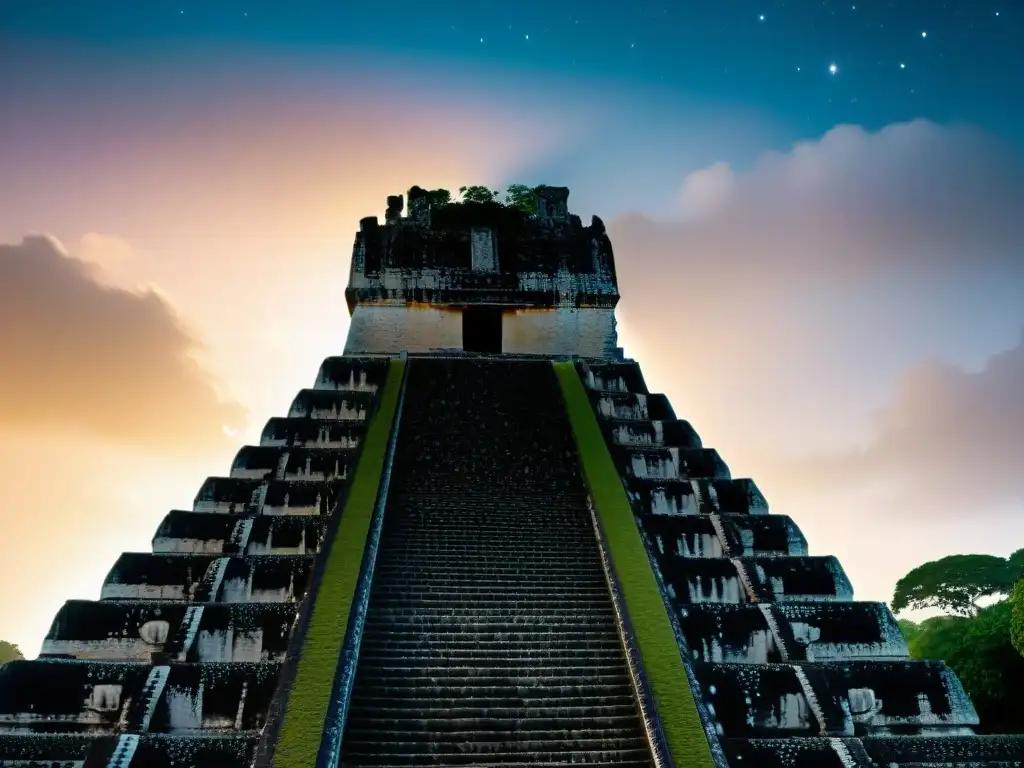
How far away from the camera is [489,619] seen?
18.7ft

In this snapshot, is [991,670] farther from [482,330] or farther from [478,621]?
[482,330]

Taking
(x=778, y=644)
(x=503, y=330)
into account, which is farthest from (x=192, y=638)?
(x=503, y=330)

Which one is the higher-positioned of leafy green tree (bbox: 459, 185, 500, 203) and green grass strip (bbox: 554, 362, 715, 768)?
leafy green tree (bbox: 459, 185, 500, 203)

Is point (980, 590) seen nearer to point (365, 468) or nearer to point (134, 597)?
point (365, 468)

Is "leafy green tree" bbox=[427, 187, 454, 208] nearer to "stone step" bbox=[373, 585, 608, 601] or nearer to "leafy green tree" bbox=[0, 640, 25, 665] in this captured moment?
"stone step" bbox=[373, 585, 608, 601]

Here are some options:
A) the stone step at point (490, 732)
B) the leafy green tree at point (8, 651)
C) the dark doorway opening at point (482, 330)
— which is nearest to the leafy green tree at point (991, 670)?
the stone step at point (490, 732)

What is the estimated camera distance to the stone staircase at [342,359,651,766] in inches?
186

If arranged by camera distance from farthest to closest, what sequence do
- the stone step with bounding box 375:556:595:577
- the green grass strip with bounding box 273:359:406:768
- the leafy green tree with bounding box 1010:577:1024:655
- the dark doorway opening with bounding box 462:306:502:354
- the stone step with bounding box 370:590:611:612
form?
the dark doorway opening with bounding box 462:306:502:354, the leafy green tree with bounding box 1010:577:1024:655, the stone step with bounding box 375:556:595:577, the stone step with bounding box 370:590:611:612, the green grass strip with bounding box 273:359:406:768

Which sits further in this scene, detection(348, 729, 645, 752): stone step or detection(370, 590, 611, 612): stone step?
detection(370, 590, 611, 612): stone step

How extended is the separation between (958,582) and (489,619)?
17779 mm

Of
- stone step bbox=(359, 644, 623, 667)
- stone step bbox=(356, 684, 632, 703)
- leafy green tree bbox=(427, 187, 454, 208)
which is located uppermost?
leafy green tree bbox=(427, 187, 454, 208)

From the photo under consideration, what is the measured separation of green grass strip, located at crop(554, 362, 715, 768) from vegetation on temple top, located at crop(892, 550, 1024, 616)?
15055 mm

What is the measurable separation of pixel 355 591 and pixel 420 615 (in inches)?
19.9

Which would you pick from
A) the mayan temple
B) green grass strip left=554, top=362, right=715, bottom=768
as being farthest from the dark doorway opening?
green grass strip left=554, top=362, right=715, bottom=768
